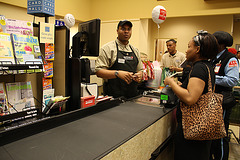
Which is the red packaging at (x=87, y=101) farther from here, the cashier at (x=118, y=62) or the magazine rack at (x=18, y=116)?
the cashier at (x=118, y=62)

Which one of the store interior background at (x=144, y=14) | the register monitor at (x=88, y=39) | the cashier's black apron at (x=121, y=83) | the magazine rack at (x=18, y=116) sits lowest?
the magazine rack at (x=18, y=116)

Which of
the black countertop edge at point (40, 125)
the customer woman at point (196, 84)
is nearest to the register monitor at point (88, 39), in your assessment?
the black countertop edge at point (40, 125)

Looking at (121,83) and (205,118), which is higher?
(121,83)

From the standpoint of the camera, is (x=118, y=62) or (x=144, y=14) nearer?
(x=118, y=62)

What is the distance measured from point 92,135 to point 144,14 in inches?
203

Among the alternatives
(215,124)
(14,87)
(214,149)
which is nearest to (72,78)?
(14,87)

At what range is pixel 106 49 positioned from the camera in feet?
6.75

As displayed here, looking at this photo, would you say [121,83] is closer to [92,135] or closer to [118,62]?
[118,62]

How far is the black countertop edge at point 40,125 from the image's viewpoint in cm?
89

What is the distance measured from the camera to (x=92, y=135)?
1.01m

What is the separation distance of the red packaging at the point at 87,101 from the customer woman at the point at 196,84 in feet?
2.11

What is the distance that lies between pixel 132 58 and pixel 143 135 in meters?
1.24

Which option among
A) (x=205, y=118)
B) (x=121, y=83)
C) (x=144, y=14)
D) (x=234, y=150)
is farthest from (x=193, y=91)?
(x=144, y=14)

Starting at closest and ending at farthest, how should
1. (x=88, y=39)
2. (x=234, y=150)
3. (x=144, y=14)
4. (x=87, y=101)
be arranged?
(x=87, y=101) → (x=88, y=39) → (x=234, y=150) → (x=144, y=14)
